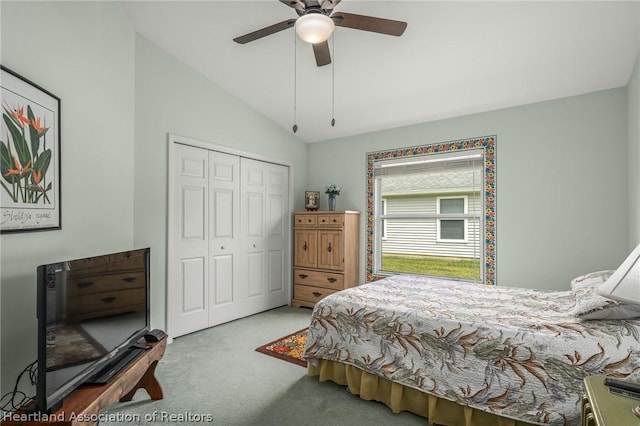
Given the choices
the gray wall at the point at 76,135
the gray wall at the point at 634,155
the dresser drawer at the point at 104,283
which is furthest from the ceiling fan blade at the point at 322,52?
the gray wall at the point at 634,155

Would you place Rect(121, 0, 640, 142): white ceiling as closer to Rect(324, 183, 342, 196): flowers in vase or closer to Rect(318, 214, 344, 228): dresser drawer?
Rect(324, 183, 342, 196): flowers in vase

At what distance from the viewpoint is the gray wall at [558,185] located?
2967 millimetres

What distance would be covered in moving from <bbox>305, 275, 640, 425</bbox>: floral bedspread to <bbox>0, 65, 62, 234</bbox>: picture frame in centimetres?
188

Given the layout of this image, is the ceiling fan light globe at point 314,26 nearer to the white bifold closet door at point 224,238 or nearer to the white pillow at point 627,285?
the white pillow at point 627,285

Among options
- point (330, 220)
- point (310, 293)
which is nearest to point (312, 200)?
point (330, 220)

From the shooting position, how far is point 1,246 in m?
1.66

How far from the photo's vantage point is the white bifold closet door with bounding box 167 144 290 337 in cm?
335

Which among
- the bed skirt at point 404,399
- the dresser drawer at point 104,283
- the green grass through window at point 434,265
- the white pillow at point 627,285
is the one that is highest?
the white pillow at point 627,285

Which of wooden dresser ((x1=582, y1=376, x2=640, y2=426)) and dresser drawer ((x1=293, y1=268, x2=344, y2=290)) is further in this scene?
dresser drawer ((x1=293, y1=268, x2=344, y2=290))

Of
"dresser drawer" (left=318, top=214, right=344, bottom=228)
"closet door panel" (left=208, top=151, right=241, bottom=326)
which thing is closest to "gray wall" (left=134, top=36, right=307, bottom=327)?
"closet door panel" (left=208, top=151, right=241, bottom=326)

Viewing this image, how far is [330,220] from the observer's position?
426 centimetres

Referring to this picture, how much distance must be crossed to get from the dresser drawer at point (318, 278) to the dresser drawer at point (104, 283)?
2456 mm

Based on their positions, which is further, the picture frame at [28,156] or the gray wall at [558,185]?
the gray wall at [558,185]

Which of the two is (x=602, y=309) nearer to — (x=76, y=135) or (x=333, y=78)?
(x=333, y=78)
